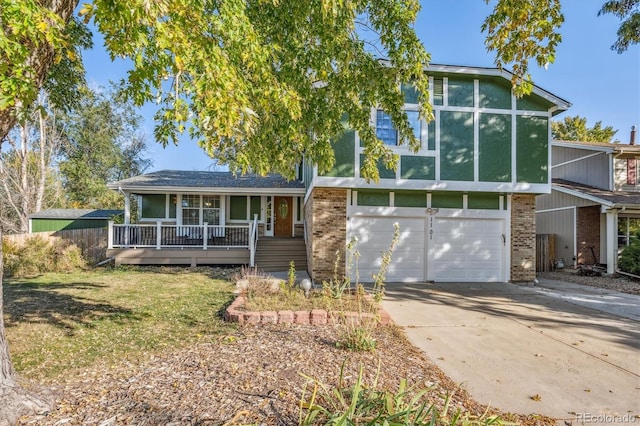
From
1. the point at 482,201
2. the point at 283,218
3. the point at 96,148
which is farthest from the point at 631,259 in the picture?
the point at 96,148

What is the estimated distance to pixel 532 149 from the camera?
32.4 ft

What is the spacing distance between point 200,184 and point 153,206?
8.88 ft

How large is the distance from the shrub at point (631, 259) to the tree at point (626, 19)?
6825mm

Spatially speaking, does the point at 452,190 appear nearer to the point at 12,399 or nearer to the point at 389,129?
the point at 389,129

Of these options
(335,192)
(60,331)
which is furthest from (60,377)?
(335,192)

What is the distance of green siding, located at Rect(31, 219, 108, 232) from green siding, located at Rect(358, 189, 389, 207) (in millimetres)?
16737

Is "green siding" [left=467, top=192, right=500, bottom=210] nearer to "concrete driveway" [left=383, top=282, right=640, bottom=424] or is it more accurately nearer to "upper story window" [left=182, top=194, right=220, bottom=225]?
"concrete driveway" [left=383, top=282, right=640, bottom=424]

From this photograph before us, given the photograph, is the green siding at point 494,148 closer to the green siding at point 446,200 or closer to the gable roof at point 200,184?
the green siding at point 446,200

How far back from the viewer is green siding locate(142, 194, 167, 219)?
14.6 metres

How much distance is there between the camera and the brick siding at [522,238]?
10000 mm

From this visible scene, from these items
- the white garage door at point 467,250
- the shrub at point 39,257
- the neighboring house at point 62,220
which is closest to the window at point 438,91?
the white garage door at point 467,250

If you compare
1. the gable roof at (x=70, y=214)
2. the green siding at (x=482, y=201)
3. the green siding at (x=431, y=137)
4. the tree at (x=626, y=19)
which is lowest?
the gable roof at (x=70, y=214)

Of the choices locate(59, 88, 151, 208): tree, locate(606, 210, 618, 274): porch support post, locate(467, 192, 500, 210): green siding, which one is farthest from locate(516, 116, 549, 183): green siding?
locate(59, 88, 151, 208): tree

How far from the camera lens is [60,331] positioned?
188 inches
